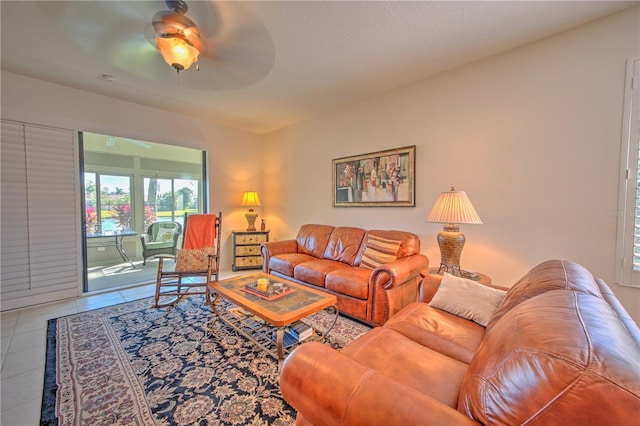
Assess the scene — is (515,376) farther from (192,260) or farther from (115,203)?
(115,203)

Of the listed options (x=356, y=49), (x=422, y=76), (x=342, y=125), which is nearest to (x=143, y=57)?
(x=356, y=49)

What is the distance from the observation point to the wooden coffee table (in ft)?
5.48

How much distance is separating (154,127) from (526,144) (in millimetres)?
4615

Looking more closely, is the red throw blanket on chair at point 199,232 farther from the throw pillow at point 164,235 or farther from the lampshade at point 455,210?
the lampshade at point 455,210

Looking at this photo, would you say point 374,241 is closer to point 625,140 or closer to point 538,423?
point 625,140


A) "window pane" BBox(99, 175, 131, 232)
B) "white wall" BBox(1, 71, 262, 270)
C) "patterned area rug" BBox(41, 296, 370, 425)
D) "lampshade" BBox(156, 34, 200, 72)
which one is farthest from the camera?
"window pane" BBox(99, 175, 131, 232)

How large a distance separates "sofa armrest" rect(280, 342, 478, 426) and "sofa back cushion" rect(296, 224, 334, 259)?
100 inches

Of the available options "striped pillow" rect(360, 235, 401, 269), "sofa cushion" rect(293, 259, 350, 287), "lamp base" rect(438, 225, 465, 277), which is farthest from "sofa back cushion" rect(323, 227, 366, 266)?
"lamp base" rect(438, 225, 465, 277)

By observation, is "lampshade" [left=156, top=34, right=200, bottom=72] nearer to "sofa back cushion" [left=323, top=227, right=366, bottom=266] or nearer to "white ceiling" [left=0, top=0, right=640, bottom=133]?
"white ceiling" [left=0, top=0, right=640, bottom=133]

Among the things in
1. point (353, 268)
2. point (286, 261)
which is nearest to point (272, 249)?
point (286, 261)

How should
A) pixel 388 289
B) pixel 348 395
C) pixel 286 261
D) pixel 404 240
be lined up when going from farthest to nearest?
pixel 286 261 < pixel 404 240 < pixel 388 289 < pixel 348 395

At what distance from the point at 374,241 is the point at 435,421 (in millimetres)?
2307

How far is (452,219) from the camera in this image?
7.13 ft

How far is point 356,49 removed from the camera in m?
2.30
